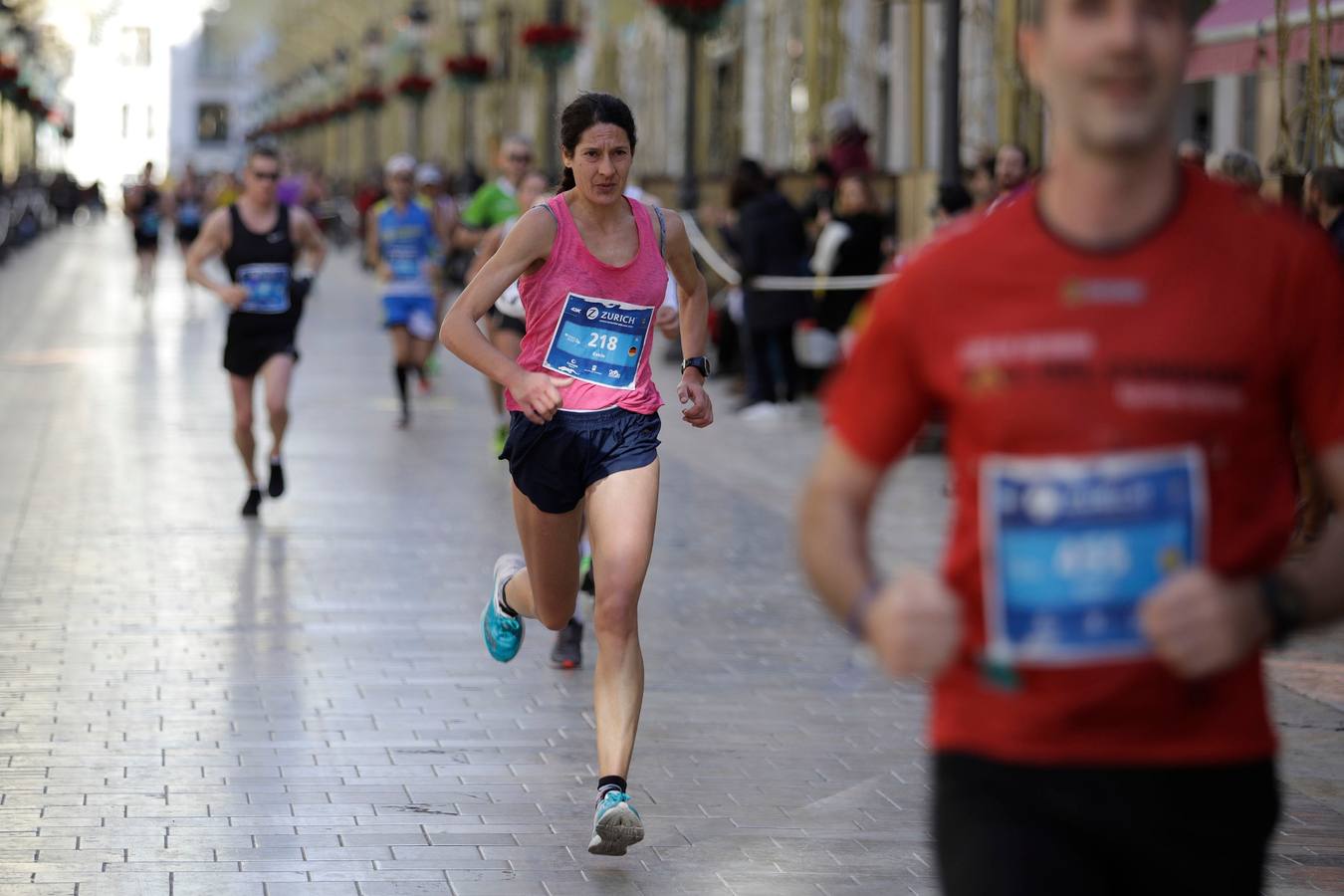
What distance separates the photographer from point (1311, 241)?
3.04 meters

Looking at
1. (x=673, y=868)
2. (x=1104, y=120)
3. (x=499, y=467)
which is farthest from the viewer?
(x=499, y=467)

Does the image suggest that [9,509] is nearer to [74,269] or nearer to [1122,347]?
[1122,347]

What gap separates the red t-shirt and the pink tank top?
10.5ft

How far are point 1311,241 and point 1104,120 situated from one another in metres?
0.33

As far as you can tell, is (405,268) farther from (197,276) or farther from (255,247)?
(255,247)

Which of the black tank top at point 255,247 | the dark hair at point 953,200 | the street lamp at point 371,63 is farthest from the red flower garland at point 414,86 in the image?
the black tank top at point 255,247

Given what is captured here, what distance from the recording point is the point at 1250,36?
1188cm

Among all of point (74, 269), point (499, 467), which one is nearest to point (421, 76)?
point (74, 269)

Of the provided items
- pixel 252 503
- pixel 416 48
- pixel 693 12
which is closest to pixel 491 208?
pixel 252 503

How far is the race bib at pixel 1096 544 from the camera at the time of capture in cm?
295

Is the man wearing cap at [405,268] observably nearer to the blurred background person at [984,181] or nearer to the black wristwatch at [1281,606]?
the blurred background person at [984,181]

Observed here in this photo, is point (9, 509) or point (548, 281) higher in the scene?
point (548, 281)

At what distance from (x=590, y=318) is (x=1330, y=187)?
203 inches

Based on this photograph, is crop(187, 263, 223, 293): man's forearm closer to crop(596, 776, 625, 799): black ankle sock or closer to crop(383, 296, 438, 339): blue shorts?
crop(383, 296, 438, 339): blue shorts
